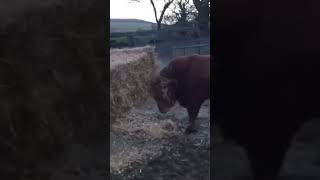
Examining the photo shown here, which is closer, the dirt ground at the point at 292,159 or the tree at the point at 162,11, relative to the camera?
the dirt ground at the point at 292,159

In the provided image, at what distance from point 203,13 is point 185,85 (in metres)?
0.35

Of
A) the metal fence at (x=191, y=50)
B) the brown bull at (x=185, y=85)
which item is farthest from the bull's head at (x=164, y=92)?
the metal fence at (x=191, y=50)

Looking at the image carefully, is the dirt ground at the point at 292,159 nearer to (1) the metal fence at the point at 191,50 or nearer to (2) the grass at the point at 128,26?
(1) the metal fence at the point at 191,50

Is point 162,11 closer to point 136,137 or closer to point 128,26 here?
point 128,26

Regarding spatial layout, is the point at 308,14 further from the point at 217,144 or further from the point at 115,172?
the point at 115,172

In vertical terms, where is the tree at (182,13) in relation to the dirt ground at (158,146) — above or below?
above

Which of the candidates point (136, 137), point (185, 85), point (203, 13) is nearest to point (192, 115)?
point (185, 85)

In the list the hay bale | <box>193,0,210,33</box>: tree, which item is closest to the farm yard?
the hay bale

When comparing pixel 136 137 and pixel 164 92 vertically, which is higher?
pixel 164 92

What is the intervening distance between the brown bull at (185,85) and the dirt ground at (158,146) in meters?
0.03

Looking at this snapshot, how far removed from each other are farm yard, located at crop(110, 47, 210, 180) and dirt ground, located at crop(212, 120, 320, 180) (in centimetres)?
7

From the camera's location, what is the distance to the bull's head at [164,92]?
2529 millimetres

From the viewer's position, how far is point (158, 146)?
8.29 ft
